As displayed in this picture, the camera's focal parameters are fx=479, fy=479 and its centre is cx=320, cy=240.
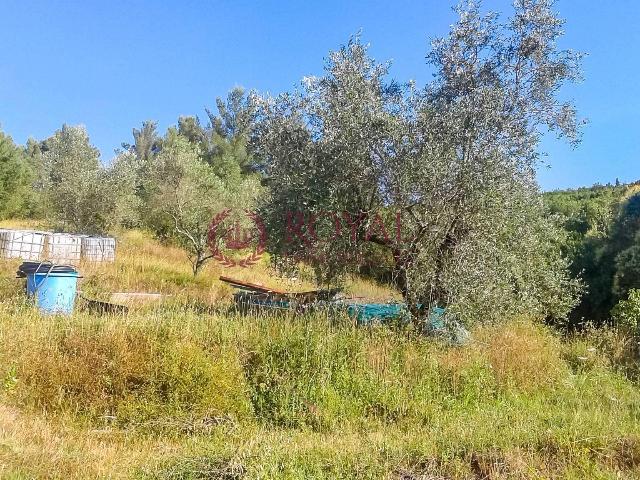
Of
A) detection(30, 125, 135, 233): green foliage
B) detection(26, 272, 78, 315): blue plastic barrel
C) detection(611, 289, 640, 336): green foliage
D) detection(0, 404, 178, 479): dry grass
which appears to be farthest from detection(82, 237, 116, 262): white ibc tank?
detection(611, 289, 640, 336): green foliage

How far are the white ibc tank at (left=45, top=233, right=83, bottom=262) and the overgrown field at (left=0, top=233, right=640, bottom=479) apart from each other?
8.35m

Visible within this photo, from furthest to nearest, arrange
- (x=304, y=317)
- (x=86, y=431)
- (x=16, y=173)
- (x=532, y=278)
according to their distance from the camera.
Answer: (x=16, y=173), (x=532, y=278), (x=304, y=317), (x=86, y=431)

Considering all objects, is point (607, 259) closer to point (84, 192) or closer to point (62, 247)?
point (62, 247)

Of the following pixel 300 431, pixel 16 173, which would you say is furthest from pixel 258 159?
pixel 16 173

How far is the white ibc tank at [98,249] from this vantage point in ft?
51.0

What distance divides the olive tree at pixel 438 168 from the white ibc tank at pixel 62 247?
9.90 m

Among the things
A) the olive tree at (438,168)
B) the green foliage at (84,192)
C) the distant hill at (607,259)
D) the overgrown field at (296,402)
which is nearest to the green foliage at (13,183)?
the green foliage at (84,192)

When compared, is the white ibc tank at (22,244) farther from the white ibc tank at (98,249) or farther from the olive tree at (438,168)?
the olive tree at (438,168)

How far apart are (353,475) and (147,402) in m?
2.46

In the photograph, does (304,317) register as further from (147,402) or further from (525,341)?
(525,341)

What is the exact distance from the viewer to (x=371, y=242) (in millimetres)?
7582

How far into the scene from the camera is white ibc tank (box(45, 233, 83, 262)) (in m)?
14.8

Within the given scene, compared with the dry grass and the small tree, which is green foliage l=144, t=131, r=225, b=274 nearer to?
the small tree

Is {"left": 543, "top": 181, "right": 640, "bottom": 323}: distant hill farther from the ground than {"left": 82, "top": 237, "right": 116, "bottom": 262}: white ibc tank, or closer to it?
farther from the ground
